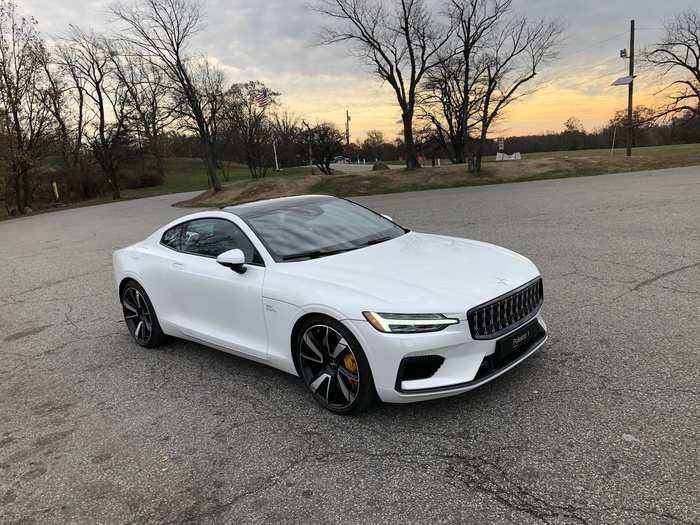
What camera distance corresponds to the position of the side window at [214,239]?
424cm

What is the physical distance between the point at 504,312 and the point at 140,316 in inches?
149

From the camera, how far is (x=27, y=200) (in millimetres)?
36875

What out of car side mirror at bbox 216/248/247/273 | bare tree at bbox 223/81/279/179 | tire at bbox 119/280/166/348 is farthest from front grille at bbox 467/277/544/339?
bare tree at bbox 223/81/279/179

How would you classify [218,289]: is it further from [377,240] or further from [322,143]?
[322,143]

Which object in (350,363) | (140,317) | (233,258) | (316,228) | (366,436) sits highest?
(316,228)

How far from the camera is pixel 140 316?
5.35 m

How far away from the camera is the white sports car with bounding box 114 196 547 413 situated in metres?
3.16

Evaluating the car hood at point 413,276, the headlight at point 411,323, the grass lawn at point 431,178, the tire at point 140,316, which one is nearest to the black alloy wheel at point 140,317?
the tire at point 140,316

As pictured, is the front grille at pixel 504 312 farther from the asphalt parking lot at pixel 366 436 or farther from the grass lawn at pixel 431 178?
the grass lawn at pixel 431 178

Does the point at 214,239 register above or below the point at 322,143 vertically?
below

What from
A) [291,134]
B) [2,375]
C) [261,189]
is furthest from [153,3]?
[291,134]

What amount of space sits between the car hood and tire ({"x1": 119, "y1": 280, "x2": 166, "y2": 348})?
2005 mm

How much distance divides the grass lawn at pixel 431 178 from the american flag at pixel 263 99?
18.9 m

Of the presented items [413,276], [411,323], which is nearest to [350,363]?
[411,323]
